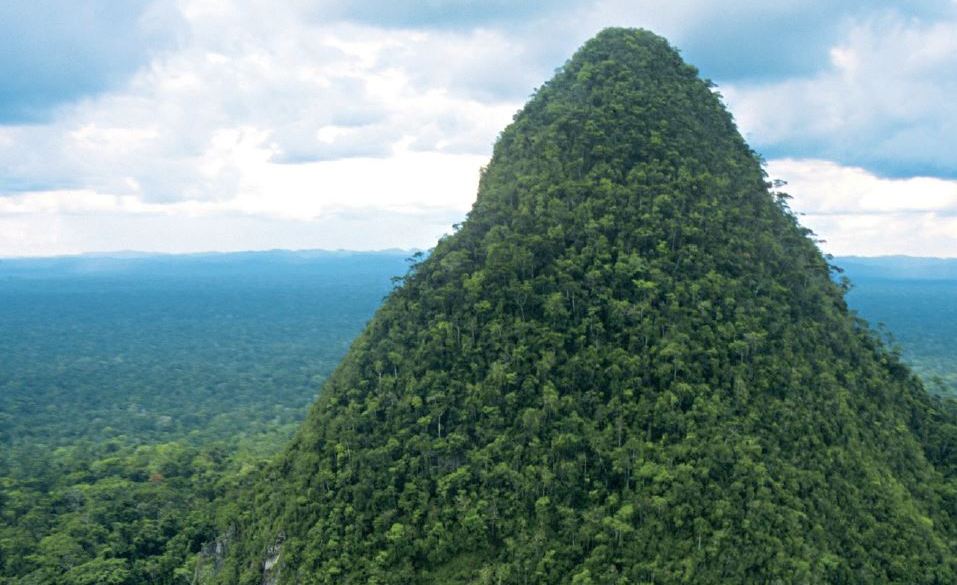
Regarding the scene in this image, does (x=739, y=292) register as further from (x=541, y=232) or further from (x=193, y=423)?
(x=193, y=423)

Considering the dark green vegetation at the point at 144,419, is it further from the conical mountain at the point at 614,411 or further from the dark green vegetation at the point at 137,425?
the conical mountain at the point at 614,411

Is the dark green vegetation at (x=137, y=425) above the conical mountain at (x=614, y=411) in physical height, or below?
below

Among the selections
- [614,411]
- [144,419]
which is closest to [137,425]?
[144,419]

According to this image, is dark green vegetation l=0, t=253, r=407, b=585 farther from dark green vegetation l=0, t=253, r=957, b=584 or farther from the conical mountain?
the conical mountain

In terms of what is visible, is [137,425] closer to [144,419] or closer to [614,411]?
[144,419]

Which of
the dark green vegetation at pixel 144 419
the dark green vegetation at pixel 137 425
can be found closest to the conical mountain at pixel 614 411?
the dark green vegetation at pixel 144 419

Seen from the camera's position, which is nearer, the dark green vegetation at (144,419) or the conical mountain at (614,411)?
the conical mountain at (614,411)

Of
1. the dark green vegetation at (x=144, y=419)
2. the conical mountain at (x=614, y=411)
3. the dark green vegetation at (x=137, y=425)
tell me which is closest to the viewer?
the conical mountain at (x=614, y=411)

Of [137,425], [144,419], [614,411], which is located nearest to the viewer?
[614,411]
